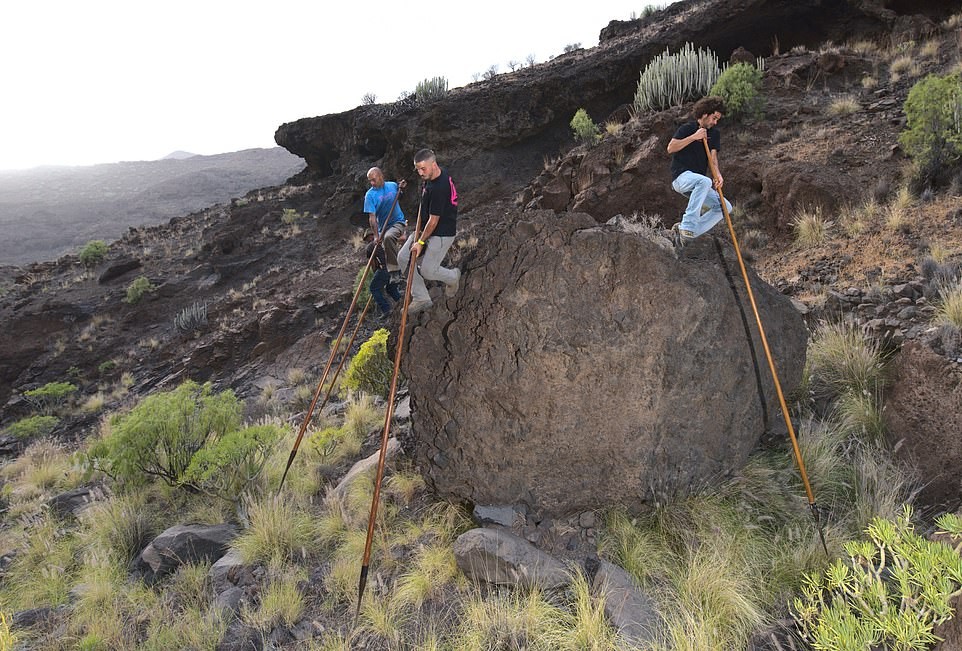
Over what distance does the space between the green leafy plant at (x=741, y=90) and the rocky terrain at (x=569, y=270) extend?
35 cm

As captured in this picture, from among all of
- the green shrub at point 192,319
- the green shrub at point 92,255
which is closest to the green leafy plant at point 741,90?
Answer: the green shrub at point 192,319

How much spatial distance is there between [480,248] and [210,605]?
3.10 metres

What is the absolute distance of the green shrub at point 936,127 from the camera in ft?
21.8

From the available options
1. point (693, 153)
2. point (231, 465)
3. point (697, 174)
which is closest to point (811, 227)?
point (693, 153)

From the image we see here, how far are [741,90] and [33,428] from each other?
17325 millimetres

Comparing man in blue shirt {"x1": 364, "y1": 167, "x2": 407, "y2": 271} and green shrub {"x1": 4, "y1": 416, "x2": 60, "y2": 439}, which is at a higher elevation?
man in blue shirt {"x1": 364, "y1": 167, "x2": 407, "y2": 271}

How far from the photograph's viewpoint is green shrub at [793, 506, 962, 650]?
190 cm

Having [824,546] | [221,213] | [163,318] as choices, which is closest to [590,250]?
[824,546]

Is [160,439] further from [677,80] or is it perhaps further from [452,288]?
[677,80]

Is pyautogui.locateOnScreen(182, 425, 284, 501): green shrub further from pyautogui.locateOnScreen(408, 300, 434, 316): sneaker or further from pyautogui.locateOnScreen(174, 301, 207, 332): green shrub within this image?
pyautogui.locateOnScreen(174, 301, 207, 332): green shrub

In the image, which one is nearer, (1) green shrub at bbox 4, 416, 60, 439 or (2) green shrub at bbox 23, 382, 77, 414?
(1) green shrub at bbox 4, 416, 60, 439

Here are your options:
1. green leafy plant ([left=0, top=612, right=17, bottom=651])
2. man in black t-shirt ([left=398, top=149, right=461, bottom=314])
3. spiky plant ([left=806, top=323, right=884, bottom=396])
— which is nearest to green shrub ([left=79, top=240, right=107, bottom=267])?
green leafy plant ([left=0, top=612, right=17, bottom=651])

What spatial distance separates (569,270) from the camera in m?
3.34

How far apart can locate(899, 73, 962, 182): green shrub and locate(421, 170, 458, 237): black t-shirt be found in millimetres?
7176
